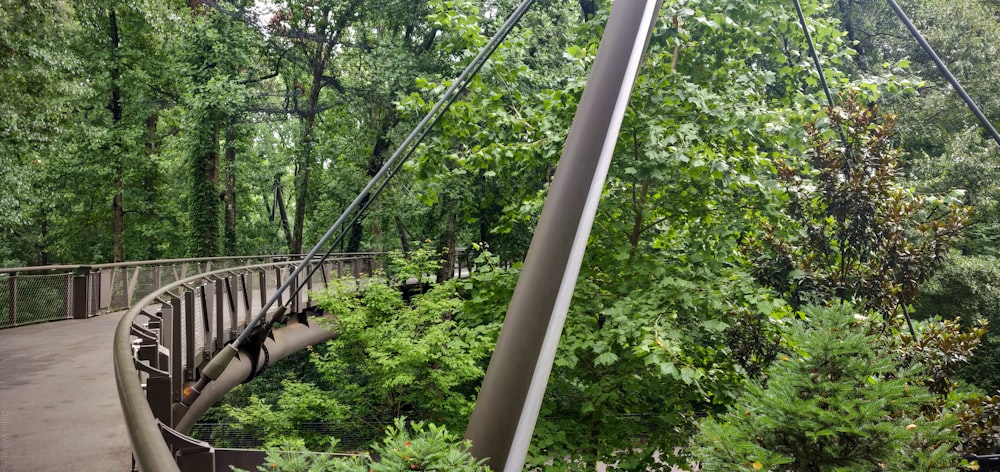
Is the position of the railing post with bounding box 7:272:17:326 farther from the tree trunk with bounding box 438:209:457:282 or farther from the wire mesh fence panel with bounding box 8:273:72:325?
the tree trunk with bounding box 438:209:457:282

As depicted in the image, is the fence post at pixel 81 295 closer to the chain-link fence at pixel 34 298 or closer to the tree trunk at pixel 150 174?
the chain-link fence at pixel 34 298

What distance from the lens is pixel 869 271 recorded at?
518cm

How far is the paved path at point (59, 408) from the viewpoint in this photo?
13.5 feet

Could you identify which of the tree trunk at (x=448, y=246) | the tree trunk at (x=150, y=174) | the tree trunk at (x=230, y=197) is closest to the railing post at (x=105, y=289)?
the tree trunk at (x=448, y=246)

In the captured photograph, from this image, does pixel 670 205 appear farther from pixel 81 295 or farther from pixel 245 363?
pixel 81 295

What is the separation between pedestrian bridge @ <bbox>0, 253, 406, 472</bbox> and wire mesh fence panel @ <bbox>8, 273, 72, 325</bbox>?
0.06 feet

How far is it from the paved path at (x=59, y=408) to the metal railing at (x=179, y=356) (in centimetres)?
46

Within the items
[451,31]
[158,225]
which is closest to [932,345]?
[451,31]

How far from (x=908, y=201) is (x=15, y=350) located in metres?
10.1

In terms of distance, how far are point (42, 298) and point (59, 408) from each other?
722cm

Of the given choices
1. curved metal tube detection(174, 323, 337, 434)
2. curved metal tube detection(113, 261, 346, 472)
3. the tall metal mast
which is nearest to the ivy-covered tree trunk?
curved metal tube detection(174, 323, 337, 434)

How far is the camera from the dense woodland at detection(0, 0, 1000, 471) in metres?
4.14

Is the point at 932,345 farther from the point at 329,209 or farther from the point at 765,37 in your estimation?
the point at 329,209

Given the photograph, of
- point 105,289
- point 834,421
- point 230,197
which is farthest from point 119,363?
point 230,197
